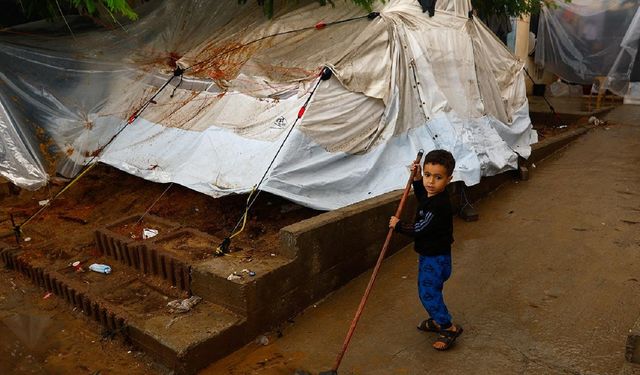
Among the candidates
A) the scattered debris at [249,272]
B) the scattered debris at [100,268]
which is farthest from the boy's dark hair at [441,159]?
the scattered debris at [100,268]

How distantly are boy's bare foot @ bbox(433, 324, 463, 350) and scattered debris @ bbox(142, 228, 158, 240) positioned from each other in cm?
287

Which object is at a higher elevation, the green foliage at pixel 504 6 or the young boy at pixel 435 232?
the green foliage at pixel 504 6

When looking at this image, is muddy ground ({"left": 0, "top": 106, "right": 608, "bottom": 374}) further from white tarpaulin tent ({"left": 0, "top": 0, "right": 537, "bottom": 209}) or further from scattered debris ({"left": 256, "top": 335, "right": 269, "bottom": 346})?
white tarpaulin tent ({"left": 0, "top": 0, "right": 537, "bottom": 209})

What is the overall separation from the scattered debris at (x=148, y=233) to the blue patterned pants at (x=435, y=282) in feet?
8.96

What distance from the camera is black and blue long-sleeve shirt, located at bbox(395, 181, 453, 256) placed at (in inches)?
131

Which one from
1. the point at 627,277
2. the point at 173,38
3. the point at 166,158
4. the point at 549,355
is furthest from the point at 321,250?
the point at 173,38

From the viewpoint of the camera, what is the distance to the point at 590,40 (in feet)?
40.0

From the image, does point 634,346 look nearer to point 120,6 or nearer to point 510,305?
point 510,305

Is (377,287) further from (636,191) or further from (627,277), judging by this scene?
(636,191)

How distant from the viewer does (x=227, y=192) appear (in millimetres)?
4695

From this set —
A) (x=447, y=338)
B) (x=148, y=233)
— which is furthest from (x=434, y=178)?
(x=148, y=233)

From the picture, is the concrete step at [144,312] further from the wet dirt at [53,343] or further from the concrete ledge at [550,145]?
the concrete ledge at [550,145]

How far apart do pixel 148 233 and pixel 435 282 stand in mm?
2896

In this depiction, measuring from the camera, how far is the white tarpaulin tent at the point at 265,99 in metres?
5.14
